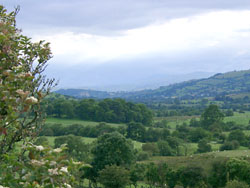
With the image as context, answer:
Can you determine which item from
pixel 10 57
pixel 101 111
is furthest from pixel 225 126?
pixel 10 57

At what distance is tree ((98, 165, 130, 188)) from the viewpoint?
108 feet

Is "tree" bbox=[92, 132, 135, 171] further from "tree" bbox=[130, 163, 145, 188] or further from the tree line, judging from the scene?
the tree line

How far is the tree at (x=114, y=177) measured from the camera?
32.9m

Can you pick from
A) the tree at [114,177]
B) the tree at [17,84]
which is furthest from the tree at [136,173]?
the tree at [17,84]

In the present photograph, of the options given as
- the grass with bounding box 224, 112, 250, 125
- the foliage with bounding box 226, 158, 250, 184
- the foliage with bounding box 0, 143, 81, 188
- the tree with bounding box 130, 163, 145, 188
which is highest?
the foliage with bounding box 0, 143, 81, 188

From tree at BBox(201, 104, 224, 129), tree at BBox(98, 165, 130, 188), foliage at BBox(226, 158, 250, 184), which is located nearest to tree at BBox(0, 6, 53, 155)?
tree at BBox(98, 165, 130, 188)

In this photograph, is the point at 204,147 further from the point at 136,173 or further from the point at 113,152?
the point at 136,173

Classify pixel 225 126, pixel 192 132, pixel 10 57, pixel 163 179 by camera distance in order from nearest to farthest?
pixel 10 57 < pixel 163 179 < pixel 192 132 < pixel 225 126

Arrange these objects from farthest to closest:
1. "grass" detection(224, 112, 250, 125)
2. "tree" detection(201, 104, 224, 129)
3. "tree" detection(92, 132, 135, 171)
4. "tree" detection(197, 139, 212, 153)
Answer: "grass" detection(224, 112, 250, 125) → "tree" detection(201, 104, 224, 129) → "tree" detection(197, 139, 212, 153) → "tree" detection(92, 132, 135, 171)

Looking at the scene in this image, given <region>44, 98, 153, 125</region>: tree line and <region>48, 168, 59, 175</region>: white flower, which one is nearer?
<region>48, 168, 59, 175</region>: white flower

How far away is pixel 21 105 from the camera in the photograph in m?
4.14

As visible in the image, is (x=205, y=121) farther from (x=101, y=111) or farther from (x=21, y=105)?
(x=21, y=105)

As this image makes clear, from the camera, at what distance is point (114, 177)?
108 ft

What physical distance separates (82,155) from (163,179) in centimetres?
1460
